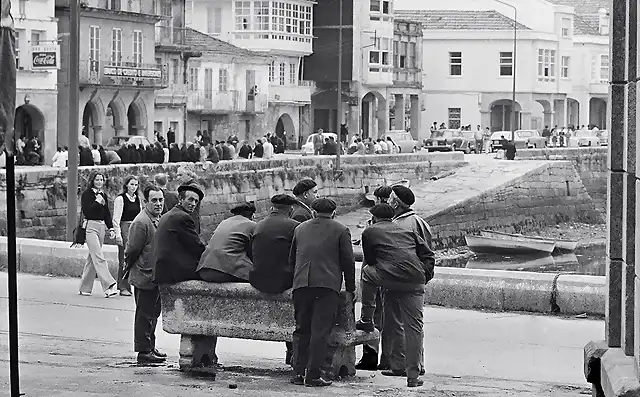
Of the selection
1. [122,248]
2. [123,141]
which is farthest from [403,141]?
[122,248]

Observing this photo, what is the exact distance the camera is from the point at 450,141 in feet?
234

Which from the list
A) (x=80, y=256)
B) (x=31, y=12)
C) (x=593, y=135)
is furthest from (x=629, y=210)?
(x=593, y=135)

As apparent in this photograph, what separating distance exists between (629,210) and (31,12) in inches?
1699

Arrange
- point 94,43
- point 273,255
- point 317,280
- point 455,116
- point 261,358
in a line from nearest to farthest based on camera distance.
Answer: point 317,280 → point 273,255 → point 261,358 → point 94,43 → point 455,116

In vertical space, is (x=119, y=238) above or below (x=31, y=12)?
below

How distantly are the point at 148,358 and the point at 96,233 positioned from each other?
15.9 feet

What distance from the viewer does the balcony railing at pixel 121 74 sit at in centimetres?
5522

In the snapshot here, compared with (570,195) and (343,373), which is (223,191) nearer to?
(570,195)

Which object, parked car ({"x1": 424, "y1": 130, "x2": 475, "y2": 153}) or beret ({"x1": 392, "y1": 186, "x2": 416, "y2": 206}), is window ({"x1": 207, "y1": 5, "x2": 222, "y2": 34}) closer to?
parked car ({"x1": 424, "y1": 130, "x2": 475, "y2": 153})

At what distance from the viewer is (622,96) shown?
329 inches

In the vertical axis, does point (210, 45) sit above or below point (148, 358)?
above

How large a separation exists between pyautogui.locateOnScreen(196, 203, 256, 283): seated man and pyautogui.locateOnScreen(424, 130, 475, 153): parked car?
5891 centimetres

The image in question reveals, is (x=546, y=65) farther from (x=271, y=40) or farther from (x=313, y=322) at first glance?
(x=313, y=322)

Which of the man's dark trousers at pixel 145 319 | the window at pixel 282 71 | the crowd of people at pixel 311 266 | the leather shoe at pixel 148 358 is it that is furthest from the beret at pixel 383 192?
the window at pixel 282 71
